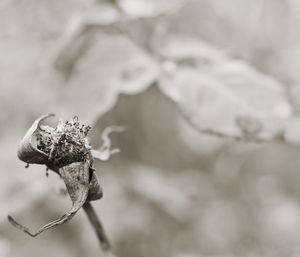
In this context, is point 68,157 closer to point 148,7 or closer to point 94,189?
point 94,189

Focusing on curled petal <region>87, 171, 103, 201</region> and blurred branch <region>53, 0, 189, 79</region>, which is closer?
curled petal <region>87, 171, 103, 201</region>

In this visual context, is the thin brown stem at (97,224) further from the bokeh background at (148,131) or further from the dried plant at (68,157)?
the bokeh background at (148,131)

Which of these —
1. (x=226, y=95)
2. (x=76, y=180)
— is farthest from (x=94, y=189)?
(x=226, y=95)

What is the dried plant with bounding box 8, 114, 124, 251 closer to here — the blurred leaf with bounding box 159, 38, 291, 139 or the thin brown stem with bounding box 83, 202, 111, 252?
the thin brown stem with bounding box 83, 202, 111, 252

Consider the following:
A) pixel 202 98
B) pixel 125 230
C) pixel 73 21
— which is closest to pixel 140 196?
pixel 125 230

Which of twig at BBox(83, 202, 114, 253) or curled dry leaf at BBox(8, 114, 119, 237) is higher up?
curled dry leaf at BBox(8, 114, 119, 237)

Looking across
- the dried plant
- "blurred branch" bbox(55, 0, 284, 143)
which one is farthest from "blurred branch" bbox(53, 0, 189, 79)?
the dried plant
